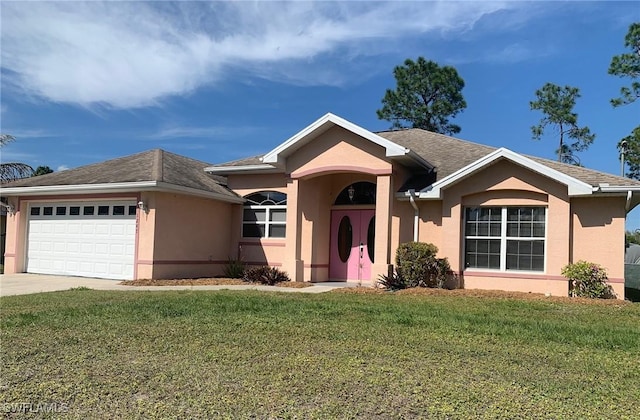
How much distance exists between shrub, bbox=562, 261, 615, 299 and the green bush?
306 cm

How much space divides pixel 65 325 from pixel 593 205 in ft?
41.4

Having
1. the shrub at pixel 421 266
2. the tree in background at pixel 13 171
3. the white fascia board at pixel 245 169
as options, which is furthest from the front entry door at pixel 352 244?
the tree in background at pixel 13 171

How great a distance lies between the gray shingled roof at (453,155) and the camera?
541 inches

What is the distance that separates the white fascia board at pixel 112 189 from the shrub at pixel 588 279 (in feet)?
36.1

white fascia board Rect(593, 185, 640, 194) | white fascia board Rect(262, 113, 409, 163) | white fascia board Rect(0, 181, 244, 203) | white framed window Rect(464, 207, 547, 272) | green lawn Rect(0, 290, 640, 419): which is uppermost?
white fascia board Rect(262, 113, 409, 163)

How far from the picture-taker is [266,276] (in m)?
15.8

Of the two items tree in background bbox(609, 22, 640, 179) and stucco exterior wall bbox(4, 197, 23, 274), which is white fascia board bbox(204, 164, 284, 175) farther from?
tree in background bbox(609, 22, 640, 179)

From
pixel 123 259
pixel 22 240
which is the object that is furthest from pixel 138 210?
pixel 22 240

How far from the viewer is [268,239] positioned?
1809 centimetres

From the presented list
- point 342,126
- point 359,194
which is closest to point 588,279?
point 359,194

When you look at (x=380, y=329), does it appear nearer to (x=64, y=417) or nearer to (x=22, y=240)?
(x=64, y=417)

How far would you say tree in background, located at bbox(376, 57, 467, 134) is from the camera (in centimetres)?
4438

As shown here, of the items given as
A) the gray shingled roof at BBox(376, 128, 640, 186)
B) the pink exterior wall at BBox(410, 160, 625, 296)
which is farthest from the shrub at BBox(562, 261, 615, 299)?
the gray shingled roof at BBox(376, 128, 640, 186)

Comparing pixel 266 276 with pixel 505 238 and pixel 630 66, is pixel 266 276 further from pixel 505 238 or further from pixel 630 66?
pixel 630 66
